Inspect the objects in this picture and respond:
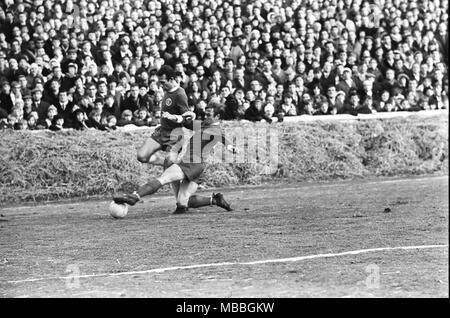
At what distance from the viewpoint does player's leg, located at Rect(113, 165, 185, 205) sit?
10.9 metres

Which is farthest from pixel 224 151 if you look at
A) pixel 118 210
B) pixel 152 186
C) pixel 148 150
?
pixel 118 210

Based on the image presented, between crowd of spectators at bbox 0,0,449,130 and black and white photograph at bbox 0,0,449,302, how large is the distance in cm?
3

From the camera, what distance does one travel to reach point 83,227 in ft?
35.1

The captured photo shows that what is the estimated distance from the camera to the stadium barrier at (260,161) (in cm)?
1377

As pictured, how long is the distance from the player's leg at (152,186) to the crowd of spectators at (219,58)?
323cm

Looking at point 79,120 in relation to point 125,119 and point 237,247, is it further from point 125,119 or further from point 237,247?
point 237,247

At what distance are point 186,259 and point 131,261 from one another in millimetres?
438

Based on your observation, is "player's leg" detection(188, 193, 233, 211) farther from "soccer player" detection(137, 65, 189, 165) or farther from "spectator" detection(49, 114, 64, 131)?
"spectator" detection(49, 114, 64, 131)

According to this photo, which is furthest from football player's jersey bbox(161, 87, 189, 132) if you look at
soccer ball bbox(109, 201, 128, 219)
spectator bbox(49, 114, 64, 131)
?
spectator bbox(49, 114, 64, 131)

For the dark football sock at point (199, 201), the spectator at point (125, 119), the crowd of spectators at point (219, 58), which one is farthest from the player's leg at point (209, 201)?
the spectator at point (125, 119)

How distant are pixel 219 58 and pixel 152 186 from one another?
208 inches

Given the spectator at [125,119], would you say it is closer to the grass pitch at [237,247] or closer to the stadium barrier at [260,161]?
Answer: the stadium barrier at [260,161]

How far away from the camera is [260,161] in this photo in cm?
1570
